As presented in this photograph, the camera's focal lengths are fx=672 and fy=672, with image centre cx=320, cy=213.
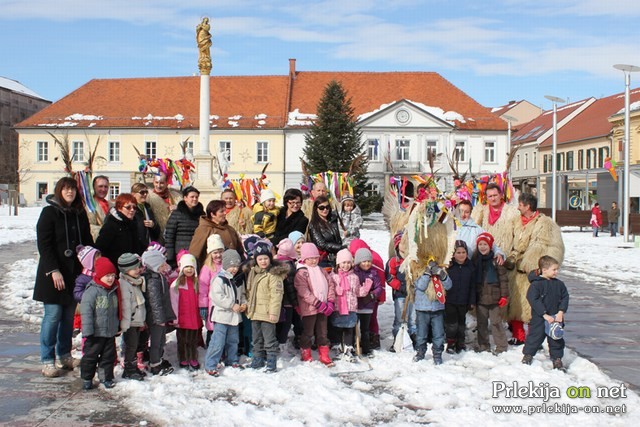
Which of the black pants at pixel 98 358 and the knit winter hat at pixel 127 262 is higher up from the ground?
the knit winter hat at pixel 127 262

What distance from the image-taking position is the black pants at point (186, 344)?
6583 mm

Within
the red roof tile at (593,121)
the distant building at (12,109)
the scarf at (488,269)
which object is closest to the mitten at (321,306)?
the scarf at (488,269)

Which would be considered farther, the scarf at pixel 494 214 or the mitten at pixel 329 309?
the scarf at pixel 494 214

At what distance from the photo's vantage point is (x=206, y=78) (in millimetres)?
26234

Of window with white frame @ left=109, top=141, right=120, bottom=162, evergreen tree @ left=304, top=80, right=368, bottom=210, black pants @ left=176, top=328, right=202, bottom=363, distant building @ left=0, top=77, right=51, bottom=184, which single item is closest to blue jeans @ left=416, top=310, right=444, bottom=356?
black pants @ left=176, top=328, right=202, bottom=363

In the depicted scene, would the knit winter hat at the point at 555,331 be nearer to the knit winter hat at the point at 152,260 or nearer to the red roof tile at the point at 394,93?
the knit winter hat at the point at 152,260

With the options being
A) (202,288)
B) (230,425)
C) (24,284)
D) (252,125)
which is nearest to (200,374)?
(202,288)

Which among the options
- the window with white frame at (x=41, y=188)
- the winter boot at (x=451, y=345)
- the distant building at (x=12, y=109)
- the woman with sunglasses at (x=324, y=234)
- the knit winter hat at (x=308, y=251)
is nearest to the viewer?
the knit winter hat at (x=308, y=251)

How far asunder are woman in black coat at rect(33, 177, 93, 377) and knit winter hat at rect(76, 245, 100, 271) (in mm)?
195

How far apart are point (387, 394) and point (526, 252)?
108 inches

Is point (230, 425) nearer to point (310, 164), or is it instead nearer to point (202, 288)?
point (202, 288)

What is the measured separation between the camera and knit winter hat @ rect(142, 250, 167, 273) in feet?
21.2

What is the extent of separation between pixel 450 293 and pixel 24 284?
26.5 feet

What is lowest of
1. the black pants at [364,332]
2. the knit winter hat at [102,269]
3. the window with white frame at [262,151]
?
the black pants at [364,332]
